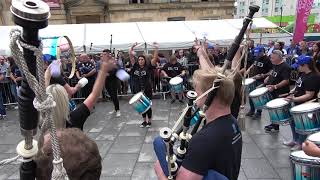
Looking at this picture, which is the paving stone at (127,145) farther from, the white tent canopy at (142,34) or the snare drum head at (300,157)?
the white tent canopy at (142,34)

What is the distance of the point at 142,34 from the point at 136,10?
506 inches

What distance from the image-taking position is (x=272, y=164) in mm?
5555

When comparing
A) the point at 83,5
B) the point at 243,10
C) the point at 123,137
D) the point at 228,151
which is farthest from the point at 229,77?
the point at 243,10

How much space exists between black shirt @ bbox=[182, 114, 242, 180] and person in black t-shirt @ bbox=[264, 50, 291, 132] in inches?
205

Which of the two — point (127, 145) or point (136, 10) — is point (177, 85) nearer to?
point (127, 145)

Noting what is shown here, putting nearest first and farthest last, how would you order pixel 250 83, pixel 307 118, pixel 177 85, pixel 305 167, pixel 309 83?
pixel 305 167 < pixel 307 118 < pixel 309 83 < pixel 250 83 < pixel 177 85

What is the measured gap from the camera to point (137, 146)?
6730 mm

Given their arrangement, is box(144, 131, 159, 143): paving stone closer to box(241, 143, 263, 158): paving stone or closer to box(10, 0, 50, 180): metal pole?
box(241, 143, 263, 158): paving stone

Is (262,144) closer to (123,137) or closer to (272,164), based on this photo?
(272,164)

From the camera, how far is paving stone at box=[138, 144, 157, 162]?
598 cm

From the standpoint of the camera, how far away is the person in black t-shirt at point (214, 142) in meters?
2.02

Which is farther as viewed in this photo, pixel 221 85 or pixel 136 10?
pixel 136 10

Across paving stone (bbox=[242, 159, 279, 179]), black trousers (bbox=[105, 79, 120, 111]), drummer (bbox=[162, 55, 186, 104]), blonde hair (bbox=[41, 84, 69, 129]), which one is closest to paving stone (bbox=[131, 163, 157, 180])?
paving stone (bbox=[242, 159, 279, 179])

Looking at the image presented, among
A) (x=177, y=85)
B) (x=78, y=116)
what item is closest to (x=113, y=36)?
(x=177, y=85)
